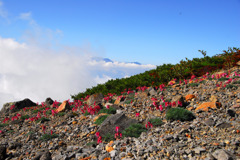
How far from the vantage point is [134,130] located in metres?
7.34

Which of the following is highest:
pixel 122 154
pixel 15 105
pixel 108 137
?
pixel 15 105

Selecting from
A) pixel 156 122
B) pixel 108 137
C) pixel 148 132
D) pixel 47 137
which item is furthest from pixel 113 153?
pixel 47 137

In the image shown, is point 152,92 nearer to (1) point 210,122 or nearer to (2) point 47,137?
(1) point 210,122

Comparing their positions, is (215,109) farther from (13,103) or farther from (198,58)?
(13,103)

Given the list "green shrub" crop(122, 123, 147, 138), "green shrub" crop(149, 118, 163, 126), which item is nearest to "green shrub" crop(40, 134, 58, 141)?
"green shrub" crop(122, 123, 147, 138)

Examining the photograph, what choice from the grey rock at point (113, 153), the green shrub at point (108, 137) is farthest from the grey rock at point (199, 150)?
the green shrub at point (108, 137)

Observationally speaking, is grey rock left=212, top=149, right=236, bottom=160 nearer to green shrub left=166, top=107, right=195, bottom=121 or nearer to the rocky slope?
the rocky slope

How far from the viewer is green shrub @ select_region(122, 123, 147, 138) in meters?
7.20

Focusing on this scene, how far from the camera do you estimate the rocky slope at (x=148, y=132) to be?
5.27 m

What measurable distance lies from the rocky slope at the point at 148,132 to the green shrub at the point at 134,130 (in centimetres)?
17

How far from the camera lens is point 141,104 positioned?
11141mm

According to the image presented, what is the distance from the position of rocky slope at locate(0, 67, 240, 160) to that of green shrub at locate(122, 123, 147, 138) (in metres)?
0.17

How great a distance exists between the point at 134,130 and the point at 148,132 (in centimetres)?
53

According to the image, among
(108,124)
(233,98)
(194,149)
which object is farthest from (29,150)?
(233,98)
